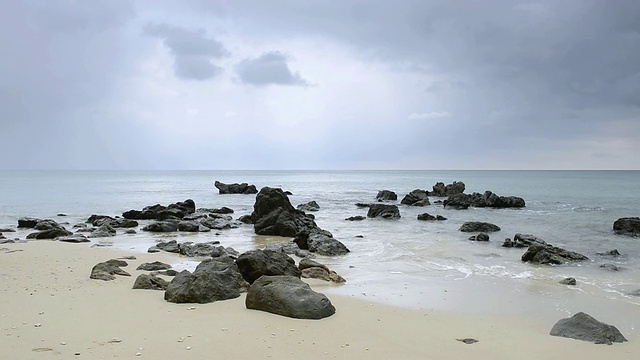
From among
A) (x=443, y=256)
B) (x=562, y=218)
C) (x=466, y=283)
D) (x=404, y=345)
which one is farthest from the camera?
(x=562, y=218)

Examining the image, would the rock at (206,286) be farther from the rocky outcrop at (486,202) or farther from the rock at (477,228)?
the rocky outcrop at (486,202)

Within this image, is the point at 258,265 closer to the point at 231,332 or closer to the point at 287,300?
the point at 287,300

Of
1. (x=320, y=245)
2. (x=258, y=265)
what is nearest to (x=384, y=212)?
(x=320, y=245)

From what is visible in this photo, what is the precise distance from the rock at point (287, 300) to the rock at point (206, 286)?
0.77 m

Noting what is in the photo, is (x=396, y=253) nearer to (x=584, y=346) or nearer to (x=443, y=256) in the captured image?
(x=443, y=256)

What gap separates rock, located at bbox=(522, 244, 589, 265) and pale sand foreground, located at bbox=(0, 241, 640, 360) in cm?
735

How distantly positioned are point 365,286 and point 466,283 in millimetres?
2757

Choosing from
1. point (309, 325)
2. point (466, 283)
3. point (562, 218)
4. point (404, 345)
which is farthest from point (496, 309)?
point (562, 218)

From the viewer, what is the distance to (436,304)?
9.35 meters

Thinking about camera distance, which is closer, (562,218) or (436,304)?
(436,304)

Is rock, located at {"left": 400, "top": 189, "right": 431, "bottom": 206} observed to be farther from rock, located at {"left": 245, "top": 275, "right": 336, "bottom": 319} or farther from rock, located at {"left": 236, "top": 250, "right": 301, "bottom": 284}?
rock, located at {"left": 245, "top": 275, "right": 336, "bottom": 319}

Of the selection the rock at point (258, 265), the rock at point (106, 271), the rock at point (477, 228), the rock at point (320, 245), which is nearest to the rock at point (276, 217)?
the rock at point (320, 245)

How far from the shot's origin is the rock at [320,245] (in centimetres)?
1625

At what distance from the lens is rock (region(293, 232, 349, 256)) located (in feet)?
53.3
